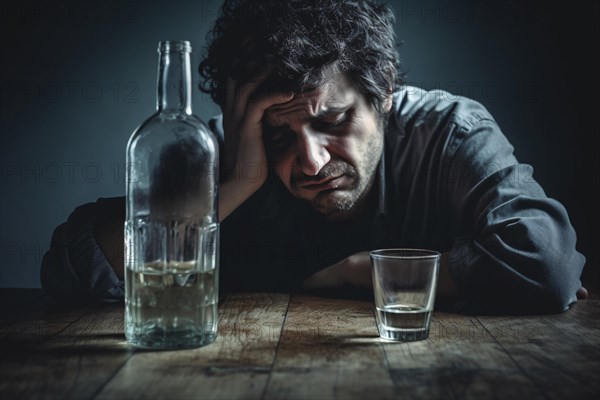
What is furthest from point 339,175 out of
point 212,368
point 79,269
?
point 212,368

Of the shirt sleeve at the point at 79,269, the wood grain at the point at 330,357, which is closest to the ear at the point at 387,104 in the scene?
the wood grain at the point at 330,357

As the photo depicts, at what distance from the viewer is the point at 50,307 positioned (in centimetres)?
133

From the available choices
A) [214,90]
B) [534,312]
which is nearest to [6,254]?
[214,90]

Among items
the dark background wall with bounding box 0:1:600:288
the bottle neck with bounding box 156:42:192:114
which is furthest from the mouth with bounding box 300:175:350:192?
the dark background wall with bounding box 0:1:600:288

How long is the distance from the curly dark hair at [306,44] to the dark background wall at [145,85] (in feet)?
1.62

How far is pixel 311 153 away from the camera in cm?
156

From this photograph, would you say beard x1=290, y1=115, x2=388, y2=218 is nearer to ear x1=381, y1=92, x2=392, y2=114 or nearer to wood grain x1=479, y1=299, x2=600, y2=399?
ear x1=381, y1=92, x2=392, y2=114

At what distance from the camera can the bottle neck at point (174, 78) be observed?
982 mm

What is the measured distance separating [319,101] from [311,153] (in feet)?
0.42

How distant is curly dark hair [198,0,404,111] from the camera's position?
5.28 ft

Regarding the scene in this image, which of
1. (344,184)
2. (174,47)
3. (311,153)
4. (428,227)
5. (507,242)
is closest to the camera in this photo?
(174,47)

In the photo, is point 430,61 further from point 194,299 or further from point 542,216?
point 194,299

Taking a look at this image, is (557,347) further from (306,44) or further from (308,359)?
(306,44)

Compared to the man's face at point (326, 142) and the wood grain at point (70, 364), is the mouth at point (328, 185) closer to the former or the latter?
the man's face at point (326, 142)
